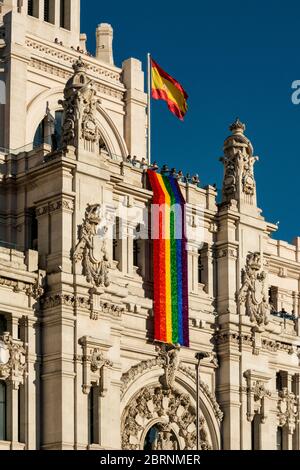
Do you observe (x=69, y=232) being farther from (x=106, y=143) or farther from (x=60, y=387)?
(x=106, y=143)

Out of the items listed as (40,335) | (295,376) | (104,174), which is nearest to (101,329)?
(40,335)

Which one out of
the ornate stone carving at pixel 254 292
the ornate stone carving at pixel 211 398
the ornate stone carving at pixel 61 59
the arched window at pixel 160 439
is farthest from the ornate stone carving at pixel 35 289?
the ornate stone carving at pixel 61 59

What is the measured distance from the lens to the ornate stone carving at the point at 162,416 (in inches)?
3469

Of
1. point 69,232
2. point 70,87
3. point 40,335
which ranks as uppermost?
point 70,87

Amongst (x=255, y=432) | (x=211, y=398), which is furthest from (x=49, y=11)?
(x=255, y=432)

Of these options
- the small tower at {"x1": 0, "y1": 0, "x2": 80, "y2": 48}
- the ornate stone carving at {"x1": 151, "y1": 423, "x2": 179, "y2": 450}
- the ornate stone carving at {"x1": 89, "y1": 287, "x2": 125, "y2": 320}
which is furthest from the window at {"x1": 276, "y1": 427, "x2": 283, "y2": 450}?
the small tower at {"x1": 0, "y1": 0, "x2": 80, "y2": 48}

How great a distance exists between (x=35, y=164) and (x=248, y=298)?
52.0 feet

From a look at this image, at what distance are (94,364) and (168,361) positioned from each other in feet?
22.1

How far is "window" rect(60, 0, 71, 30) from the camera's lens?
106 m

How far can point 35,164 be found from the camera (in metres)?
88.9

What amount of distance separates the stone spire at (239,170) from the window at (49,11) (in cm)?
1495

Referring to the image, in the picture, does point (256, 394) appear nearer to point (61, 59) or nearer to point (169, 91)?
point (169, 91)

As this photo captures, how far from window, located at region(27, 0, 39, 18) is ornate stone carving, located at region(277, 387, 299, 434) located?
29028mm

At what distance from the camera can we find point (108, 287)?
87312 mm
